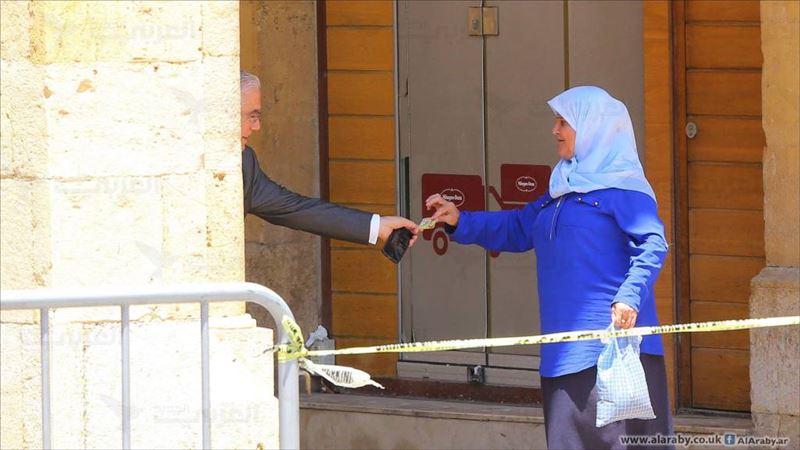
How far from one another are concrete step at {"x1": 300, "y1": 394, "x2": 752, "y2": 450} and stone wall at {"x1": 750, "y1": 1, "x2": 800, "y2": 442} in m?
0.49

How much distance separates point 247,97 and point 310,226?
0.60 meters

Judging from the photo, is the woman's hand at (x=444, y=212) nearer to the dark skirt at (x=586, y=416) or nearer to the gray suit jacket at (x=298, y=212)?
the gray suit jacket at (x=298, y=212)

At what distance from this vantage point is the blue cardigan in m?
6.62

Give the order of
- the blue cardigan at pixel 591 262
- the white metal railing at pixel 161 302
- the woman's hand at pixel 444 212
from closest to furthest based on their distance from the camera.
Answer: the white metal railing at pixel 161 302, the blue cardigan at pixel 591 262, the woman's hand at pixel 444 212

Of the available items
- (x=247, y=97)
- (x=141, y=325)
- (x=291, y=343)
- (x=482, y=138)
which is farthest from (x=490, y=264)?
(x=291, y=343)

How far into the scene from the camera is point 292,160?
368 inches

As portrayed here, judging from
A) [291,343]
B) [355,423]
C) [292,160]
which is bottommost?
[355,423]

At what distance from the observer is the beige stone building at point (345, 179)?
6172mm

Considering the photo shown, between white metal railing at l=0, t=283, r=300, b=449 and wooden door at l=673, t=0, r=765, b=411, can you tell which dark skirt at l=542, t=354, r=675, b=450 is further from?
wooden door at l=673, t=0, r=765, b=411

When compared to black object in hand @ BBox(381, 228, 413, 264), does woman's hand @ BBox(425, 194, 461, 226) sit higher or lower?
higher

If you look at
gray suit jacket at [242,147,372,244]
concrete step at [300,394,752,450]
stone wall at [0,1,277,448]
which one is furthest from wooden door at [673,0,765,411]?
stone wall at [0,1,277,448]

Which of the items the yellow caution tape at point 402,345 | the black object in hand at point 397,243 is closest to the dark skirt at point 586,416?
the yellow caution tape at point 402,345

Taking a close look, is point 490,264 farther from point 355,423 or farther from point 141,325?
point 141,325

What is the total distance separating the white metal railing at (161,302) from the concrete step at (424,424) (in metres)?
3.52
